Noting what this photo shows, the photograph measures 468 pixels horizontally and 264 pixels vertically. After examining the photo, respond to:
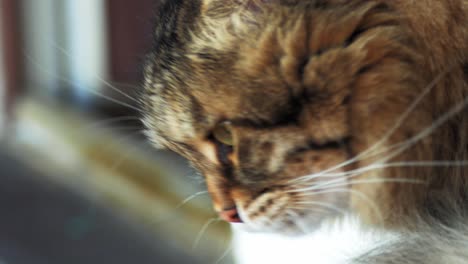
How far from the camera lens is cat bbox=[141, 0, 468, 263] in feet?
1.69

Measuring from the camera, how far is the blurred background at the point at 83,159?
3.66 ft

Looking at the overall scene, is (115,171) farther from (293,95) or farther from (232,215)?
(293,95)

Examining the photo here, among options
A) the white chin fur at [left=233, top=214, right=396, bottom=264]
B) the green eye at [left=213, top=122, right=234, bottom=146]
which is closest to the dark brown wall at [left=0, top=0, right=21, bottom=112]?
the white chin fur at [left=233, top=214, right=396, bottom=264]

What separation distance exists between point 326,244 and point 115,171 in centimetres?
76

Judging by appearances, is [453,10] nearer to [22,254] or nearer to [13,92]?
[22,254]

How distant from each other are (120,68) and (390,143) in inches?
32.1

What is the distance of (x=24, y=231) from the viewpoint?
118cm

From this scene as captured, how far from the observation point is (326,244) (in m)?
0.66

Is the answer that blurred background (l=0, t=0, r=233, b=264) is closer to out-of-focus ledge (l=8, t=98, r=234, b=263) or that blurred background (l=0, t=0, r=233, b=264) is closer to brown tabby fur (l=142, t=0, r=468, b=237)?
out-of-focus ledge (l=8, t=98, r=234, b=263)

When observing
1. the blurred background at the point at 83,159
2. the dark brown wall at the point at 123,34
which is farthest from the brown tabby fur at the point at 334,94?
the dark brown wall at the point at 123,34

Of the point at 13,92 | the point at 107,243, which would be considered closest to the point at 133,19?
the point at 107,243

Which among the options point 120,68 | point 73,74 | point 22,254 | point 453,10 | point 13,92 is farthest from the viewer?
point 13,92

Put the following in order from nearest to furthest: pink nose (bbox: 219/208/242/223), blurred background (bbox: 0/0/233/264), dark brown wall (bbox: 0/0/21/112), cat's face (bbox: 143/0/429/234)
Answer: cat's face (bbox: 143/0/429/234) < pink nose (bbox: 219/208/242/223) < blurred background (bbox: 0/0/233/264) < dark brown wall (bbox: 0/0/21/112)

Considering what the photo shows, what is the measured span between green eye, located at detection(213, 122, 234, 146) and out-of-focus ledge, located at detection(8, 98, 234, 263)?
0.41 m
